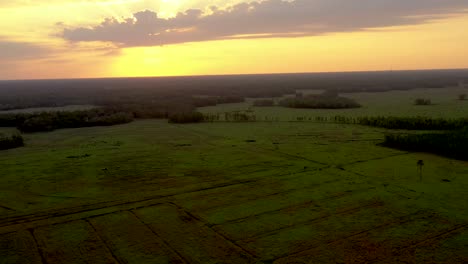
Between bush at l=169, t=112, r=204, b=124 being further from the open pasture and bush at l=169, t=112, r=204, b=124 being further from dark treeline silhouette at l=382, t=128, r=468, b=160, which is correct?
dark treeline silhouette at l=382, t=128, r=468, b=160

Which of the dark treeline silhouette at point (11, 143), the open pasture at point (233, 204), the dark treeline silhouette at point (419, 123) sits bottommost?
the open pasture at point (233, 204)

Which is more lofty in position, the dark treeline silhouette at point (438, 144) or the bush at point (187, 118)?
the bush at point (187, 118)

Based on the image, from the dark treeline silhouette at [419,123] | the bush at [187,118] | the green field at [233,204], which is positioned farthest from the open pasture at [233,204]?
the bush at [187,118]

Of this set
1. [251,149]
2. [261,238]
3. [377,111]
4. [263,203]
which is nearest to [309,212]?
[263,203]

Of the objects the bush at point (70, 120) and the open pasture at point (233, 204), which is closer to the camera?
the open pasture at point (233, 204)

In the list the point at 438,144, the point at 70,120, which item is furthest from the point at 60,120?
the point at 438,144

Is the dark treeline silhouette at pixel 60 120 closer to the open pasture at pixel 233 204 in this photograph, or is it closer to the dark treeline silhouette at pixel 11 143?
the dark treeline silhouette at pixel 11 143
